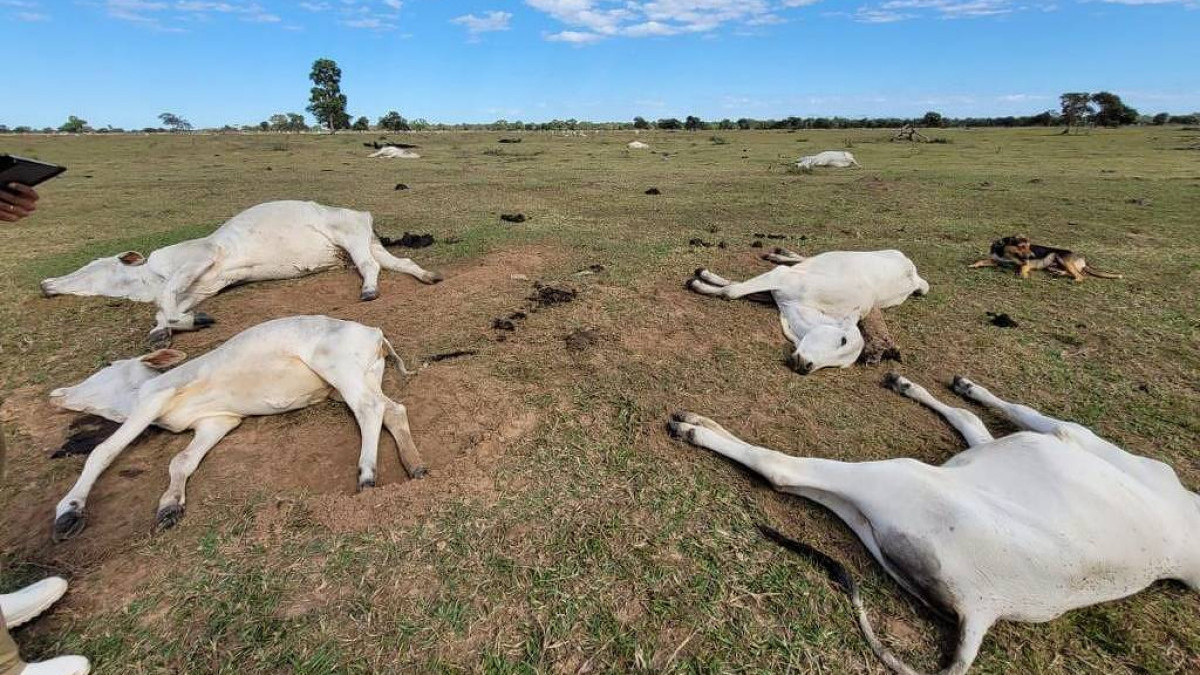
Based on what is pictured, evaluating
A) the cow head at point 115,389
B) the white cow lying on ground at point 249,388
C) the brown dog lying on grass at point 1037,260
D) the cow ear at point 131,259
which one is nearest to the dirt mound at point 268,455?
the white cow lying on ground at point 249,388

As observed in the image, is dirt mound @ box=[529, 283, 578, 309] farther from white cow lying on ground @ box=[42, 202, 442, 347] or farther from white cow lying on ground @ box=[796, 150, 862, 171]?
white cow lying on ground @ box=[796, 150, 862, 171]

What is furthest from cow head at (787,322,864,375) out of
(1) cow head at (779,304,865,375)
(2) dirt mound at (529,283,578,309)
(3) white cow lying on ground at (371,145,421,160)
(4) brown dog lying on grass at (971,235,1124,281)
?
(3) white cow lying on ground at (371,145,421,160)

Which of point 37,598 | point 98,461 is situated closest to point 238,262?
point 98,461

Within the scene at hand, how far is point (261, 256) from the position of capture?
6707 mm

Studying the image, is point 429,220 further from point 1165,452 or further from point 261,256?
point 1165,452

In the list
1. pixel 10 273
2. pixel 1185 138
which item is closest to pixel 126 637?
pixel 10 273

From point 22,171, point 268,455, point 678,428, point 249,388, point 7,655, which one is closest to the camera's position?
point 7,655

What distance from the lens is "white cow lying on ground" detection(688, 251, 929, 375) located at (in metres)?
5.40

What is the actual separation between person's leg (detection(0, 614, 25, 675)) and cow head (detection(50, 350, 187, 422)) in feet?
6.67

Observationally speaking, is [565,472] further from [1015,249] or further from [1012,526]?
[1015,249]

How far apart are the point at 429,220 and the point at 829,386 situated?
28.3 ft

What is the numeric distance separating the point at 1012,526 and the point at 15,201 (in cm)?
504

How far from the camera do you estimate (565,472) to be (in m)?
3.62

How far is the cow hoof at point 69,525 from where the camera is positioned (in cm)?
304
